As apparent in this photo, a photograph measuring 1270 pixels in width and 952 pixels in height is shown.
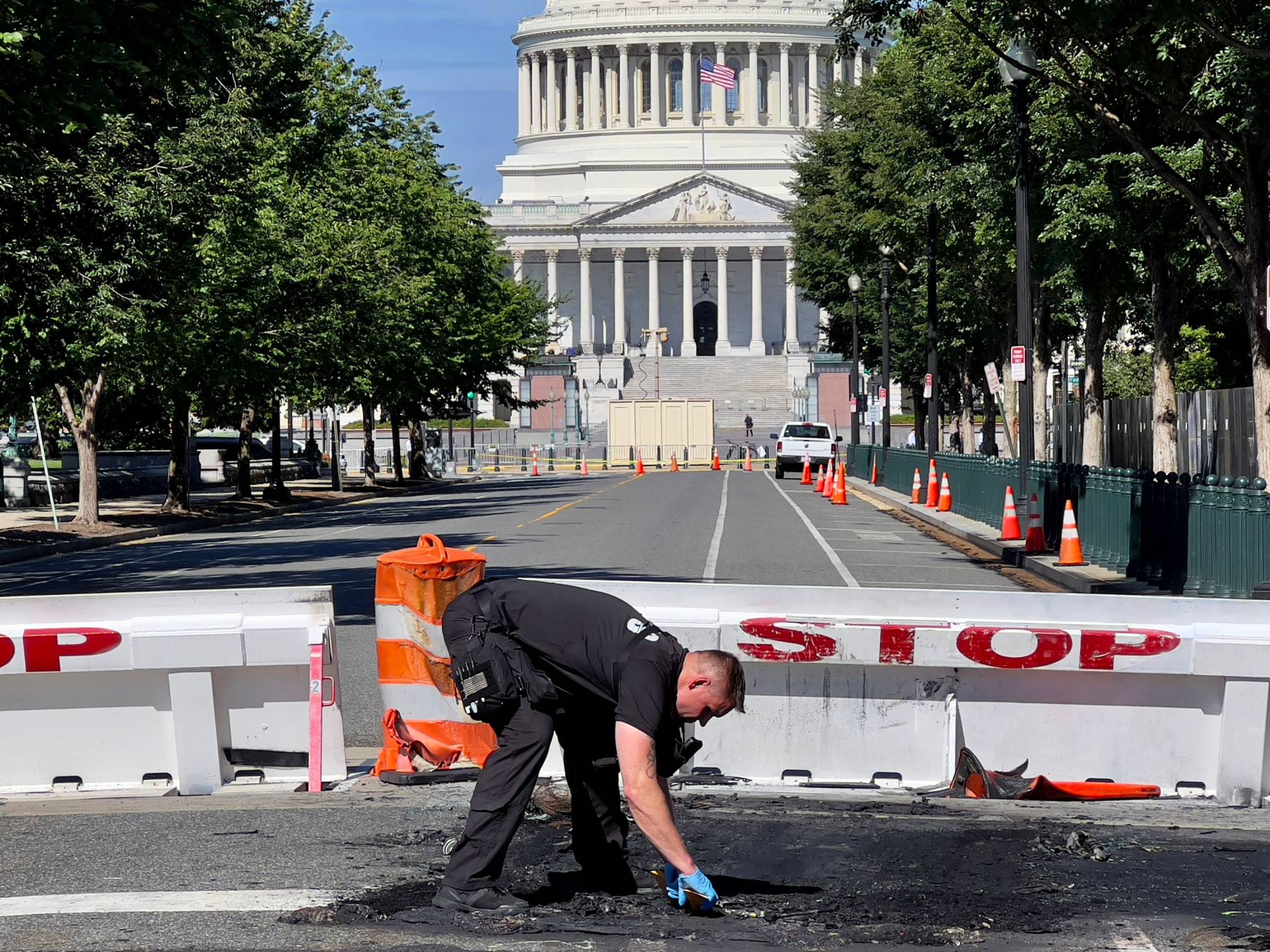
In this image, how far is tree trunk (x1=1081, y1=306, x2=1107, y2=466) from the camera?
3653cm

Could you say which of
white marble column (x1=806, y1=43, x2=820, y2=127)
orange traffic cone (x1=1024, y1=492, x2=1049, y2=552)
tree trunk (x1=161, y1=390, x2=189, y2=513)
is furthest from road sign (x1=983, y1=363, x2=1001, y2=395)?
white marble column (x1=806, y1=43, x2=820, y2=127)

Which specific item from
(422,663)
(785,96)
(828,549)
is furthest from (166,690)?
(785,96)

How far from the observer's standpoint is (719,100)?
156 m

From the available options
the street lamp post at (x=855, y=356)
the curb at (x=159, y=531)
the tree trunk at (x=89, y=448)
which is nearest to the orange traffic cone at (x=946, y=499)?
the curb at (x=159, y=531)

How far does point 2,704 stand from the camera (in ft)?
28.7

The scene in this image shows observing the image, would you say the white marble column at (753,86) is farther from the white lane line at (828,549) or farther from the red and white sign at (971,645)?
the red and white sign at (971,645)

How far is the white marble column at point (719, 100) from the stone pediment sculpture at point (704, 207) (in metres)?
16.2

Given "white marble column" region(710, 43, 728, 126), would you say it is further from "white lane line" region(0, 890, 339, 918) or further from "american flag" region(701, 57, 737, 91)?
"white lane line" region(0, 890, 339, 918)

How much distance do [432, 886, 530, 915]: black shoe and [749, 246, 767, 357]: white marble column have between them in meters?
133

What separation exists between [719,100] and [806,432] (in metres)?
96.1

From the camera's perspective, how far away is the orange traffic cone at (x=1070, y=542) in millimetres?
22516

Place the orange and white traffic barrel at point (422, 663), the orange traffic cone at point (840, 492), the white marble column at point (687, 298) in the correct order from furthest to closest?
the white marble column at point (687, 298)
the orange traffic cone at point (840, 492)
the orange and white traffic barrel at point (422, 663)

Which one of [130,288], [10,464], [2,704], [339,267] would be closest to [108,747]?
[2,704]

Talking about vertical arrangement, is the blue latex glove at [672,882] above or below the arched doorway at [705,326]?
below
